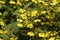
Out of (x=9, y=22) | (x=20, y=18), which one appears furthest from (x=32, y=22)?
(x=9, y=22)

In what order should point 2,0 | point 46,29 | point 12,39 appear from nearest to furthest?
point 12,39 → point 46,29 → point 2,0

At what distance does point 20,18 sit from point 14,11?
7.5 inches

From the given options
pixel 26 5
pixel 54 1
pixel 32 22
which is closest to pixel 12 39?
pixel 32 22

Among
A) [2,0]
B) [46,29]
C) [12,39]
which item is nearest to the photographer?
[12,39]

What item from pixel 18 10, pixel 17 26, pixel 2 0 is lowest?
pixel 17 26

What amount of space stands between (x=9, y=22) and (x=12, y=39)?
1.05 feet

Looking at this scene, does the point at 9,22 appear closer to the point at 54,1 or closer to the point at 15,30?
the point at 15,30

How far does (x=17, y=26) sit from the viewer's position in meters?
2.57

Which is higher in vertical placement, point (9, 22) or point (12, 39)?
point (9, 22)

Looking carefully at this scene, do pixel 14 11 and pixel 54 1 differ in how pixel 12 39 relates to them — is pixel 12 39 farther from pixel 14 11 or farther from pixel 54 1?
pixel 54 1

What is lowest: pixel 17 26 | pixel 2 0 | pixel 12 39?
pixel 12 39

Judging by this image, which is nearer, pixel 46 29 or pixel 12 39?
pixel 12 39

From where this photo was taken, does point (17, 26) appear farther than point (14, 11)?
No

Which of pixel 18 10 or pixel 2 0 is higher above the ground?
pixel 2 0
